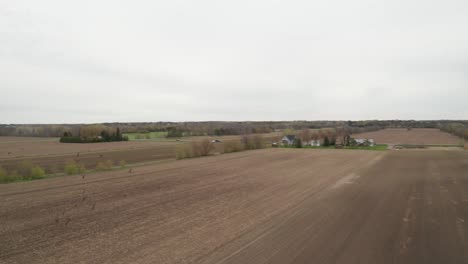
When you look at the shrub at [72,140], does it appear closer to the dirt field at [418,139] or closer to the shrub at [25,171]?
the shrub at [25,171]

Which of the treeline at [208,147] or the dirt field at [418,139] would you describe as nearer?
the treeline at [208,147]

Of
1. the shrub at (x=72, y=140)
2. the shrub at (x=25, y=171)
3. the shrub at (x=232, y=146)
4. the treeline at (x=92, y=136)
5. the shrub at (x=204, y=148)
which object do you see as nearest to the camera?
the shrub at (x=25, y=171)

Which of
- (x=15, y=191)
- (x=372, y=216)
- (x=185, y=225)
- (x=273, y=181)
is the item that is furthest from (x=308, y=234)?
(x=15, y=191)

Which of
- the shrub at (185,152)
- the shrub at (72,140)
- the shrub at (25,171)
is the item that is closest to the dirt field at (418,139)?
the shrub at (185,152)

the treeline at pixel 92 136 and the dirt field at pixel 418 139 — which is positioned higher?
the treeline at pixel 92 136

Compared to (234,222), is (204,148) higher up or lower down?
higher up

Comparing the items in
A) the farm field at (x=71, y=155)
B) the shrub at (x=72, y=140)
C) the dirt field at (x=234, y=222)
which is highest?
the shrub at (x=72, y=140)

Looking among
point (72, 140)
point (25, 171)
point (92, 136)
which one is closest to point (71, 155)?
point (25, 171)

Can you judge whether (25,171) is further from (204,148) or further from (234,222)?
(204,148)

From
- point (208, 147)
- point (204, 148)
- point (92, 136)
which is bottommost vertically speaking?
point (204, 148)
